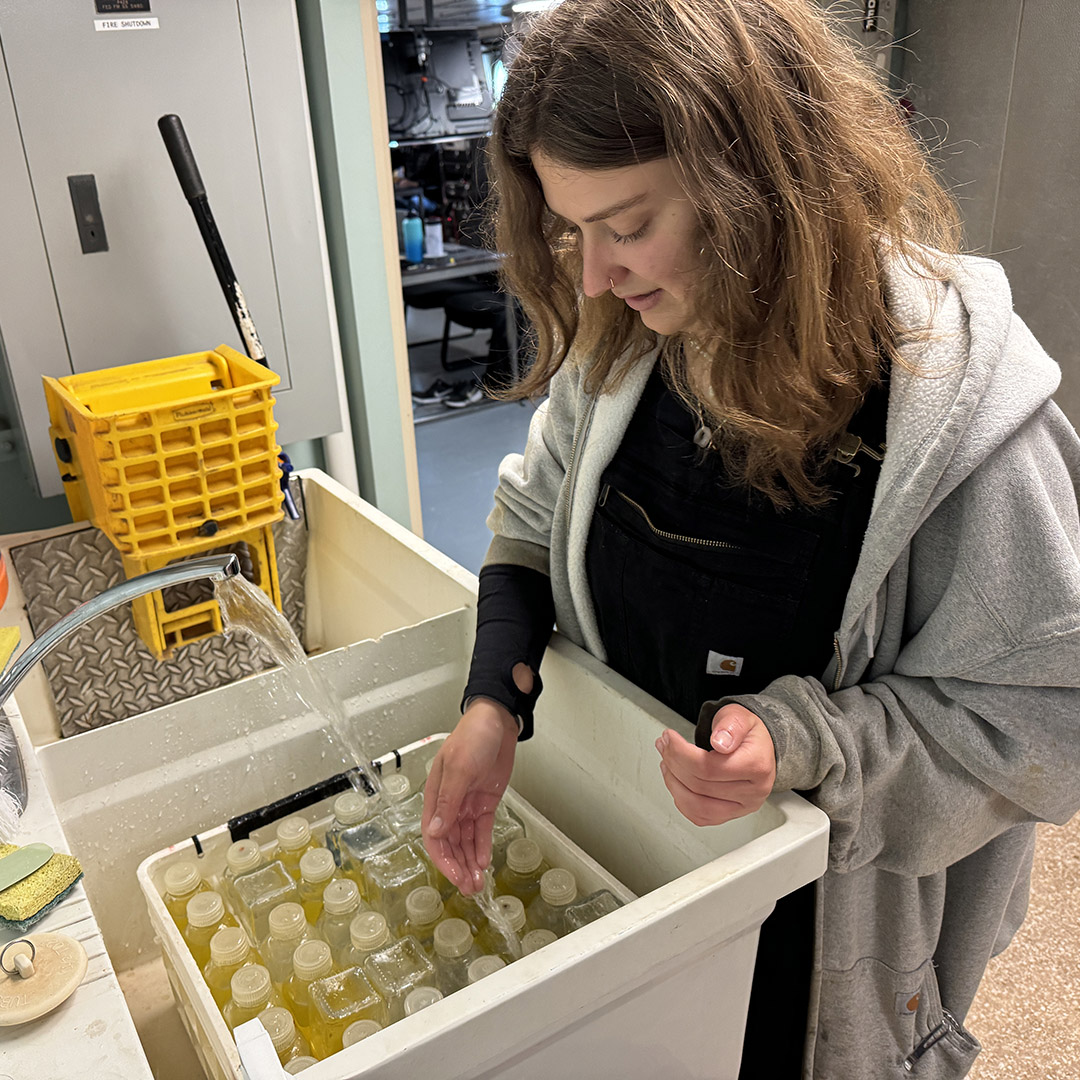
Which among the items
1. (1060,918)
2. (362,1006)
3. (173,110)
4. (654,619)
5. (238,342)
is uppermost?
(173,110)

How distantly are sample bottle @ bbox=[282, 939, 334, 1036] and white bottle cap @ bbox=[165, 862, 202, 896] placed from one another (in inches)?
6.6

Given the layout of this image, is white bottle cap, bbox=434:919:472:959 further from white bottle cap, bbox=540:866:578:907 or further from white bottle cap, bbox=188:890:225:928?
white bottle cap, bbox=188:890:225:928

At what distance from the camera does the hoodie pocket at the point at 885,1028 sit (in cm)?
109

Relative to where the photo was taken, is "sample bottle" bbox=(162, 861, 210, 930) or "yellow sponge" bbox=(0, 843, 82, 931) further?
"sample bottle" bbox=(162, 861, 210, 930)

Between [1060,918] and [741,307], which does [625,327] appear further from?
[1060,918]

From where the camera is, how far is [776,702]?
2.95 ft

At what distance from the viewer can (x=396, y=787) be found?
1.25 m

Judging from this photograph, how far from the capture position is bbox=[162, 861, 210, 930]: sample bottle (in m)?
1.09

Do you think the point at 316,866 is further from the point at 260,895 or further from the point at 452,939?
the point at 452,939

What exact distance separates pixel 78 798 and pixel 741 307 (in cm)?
91

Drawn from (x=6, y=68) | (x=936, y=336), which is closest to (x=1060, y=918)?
(x=936, y=336)

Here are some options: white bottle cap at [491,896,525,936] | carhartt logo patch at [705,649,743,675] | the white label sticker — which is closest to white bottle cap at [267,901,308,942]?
white bottle cap at [491,896,525,936]

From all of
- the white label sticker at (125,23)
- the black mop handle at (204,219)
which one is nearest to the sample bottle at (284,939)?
the black mop handle at (204,219)

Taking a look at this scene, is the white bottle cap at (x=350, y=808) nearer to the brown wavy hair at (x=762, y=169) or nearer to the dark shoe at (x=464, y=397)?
the brown wavy hair at (x=762, y=169)
